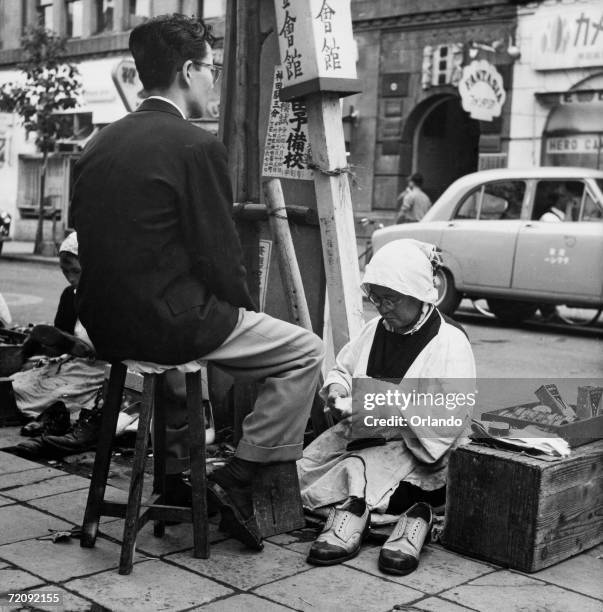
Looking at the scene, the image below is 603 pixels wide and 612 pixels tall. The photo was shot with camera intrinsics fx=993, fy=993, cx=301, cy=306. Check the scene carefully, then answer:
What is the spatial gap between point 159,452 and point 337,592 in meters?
0.92

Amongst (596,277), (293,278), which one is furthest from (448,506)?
(596,277)

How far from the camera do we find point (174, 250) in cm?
336

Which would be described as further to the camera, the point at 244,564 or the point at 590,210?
the point at 590,210

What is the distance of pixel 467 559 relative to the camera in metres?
3.62

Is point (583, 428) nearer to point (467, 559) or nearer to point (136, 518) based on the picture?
point (467, 559)

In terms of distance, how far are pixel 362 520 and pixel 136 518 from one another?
2.78 feet

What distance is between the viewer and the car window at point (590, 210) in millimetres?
11000

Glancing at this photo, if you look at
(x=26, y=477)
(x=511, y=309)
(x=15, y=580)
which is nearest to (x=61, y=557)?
(x=15, y=580)

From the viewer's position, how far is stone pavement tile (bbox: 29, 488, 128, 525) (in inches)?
154

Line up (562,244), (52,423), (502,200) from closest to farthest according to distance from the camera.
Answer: (52,423), (562,244), (502,200)

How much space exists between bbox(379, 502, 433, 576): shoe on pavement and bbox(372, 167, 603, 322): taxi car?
7567mm

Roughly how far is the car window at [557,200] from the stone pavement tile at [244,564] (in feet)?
27.4

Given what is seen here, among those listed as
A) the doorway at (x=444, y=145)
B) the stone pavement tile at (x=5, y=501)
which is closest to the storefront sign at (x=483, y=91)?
the doorway at (x=444, y=145)

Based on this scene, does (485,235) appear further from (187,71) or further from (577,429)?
(187,71)
